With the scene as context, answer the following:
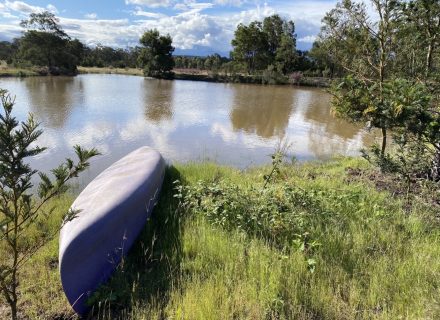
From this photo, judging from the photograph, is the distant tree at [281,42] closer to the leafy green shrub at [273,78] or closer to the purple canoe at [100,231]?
the leafy green shrub at [273,78]

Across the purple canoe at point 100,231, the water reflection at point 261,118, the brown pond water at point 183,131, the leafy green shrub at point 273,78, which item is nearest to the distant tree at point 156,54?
the leafy green shrub at point 273,78

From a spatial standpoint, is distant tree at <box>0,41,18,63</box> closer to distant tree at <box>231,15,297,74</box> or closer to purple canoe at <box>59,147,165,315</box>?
distant tree at <box>231,15,297,74</box>

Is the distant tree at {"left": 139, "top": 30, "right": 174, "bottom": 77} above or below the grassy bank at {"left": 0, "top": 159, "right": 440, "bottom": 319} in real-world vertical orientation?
above

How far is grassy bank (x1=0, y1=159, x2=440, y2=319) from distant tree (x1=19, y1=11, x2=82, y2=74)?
4127cm

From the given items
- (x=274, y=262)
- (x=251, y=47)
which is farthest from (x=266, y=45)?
(x=274, y=262)

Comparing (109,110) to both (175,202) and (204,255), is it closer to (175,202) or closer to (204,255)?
(175,202)

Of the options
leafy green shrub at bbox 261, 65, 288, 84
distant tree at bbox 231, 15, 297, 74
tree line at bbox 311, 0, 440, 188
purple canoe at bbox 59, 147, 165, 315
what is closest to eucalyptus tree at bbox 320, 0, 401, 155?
tree line at bbox 311, 0, 440, 188

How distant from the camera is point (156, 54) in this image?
4291cm

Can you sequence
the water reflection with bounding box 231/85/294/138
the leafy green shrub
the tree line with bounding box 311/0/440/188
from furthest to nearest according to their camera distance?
the leafy green shrub < the water reflection with bounding box 231/85/294/138 < the tree line with bounding box 311/0/440/188

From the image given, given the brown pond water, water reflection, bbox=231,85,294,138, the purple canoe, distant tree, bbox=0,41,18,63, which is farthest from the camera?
distant tree, bbox=0,41,18,63

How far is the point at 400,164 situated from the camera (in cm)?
430

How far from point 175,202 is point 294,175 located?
8.84ft

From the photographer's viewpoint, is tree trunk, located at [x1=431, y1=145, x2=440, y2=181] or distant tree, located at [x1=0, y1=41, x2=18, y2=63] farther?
distant tree, located at [x1=0, y1=41, x2=18, y2=63]

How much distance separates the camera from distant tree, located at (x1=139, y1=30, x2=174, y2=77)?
1661 inches
